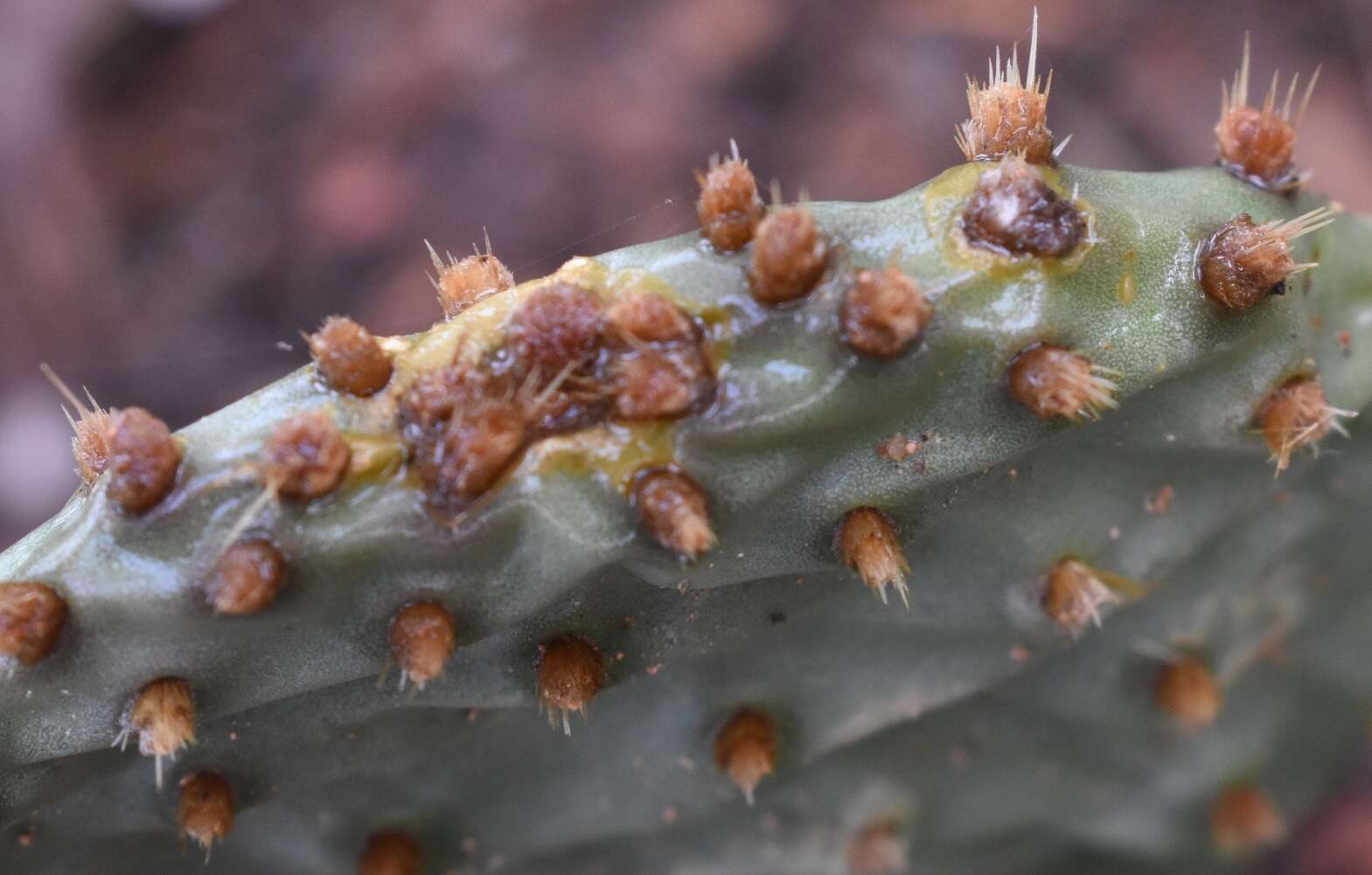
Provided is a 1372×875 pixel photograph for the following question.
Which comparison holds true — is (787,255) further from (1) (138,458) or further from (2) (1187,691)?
(2) (1187,691)

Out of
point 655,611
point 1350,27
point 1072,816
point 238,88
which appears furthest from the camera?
point 238,88

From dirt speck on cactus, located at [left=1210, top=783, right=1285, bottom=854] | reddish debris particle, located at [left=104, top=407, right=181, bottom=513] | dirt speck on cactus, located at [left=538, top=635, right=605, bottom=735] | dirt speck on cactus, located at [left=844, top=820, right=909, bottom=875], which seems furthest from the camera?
dirt speck on cactus, located at [left=1210, top=783, right=1285, bottom=854]

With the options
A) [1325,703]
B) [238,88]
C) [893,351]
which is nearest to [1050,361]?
[893,351]

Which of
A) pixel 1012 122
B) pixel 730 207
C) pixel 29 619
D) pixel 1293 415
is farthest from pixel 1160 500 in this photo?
pixel 29 619

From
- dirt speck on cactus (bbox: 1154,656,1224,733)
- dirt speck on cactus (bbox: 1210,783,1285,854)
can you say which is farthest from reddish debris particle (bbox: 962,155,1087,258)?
dirt speck on cactus (bbox: 1210,783,1285,854)

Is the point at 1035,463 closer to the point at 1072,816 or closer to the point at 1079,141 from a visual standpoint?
the point at 1072,816

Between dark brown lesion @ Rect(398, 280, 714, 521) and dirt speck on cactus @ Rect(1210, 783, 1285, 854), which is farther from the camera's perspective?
dirt speck on cactus @ Rect(1210, 783, 1285, 854)

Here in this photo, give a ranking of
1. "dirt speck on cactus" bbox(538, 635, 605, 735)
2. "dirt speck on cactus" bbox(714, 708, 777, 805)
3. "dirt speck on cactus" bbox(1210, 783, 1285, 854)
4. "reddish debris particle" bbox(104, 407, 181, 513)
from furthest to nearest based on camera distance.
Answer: "dirt speck on cactus" bbox(1210, 783, 1285, 854) → "dirt speck on cactus" bbox(714, 708, 777, 805) → "dirt speck on cactus" bbox(538, 635, 605, 735) → "reddish debris particle" bbox(104, 407, 181, 513)

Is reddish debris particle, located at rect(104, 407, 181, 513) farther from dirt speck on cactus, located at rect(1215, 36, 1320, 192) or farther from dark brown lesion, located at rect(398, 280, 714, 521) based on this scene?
dirt speck on cactus, located at rect(1215, 36, 1320, 192)
